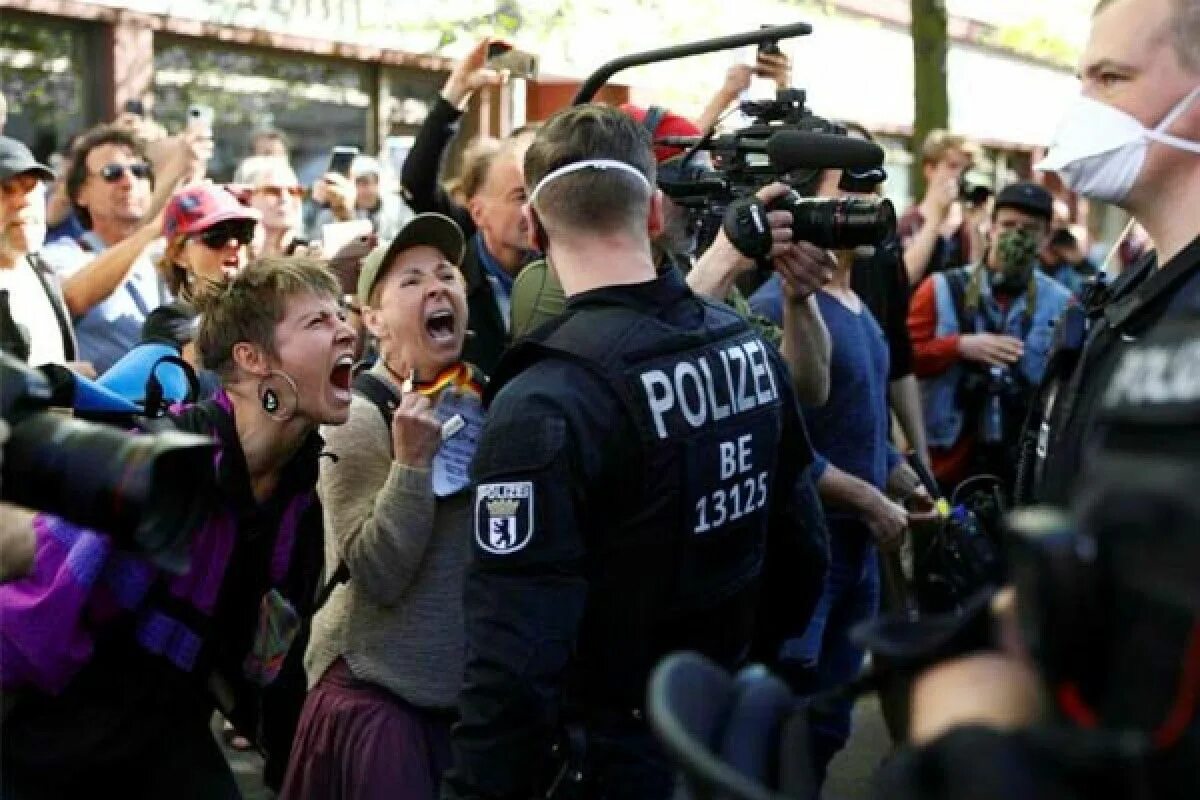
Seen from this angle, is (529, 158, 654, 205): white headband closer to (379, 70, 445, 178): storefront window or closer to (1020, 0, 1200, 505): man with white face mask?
(1020, 0, 1200, 505): man with white face mask

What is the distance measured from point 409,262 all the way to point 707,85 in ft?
38.9

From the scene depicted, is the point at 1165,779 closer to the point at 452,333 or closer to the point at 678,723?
the point at 678,723

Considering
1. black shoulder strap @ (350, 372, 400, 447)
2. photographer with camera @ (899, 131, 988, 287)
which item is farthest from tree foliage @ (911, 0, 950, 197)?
black shoulder strap @ (350, 372, 400, 447)

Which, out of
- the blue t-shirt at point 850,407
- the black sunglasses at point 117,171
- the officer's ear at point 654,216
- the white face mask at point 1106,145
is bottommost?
the blue t-shirt at point 850,407

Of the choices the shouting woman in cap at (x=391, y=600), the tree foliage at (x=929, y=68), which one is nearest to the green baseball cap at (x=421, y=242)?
the shouting woman in cap at (x=391, y=600)

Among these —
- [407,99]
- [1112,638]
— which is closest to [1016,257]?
[1112,638]

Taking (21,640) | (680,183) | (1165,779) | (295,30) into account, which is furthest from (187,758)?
(295,30)

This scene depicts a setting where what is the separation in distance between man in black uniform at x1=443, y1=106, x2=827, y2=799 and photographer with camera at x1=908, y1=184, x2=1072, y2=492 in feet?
13.5

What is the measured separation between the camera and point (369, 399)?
421 cm

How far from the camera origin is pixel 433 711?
4.02m

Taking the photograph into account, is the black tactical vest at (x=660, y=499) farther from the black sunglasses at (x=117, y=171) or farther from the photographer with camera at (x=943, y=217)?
the photographer with camera at (x=943, y=217)

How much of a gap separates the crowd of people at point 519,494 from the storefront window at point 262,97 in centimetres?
824

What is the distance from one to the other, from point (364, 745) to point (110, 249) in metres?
3.03

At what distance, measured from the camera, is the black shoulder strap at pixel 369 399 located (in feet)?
13.3
